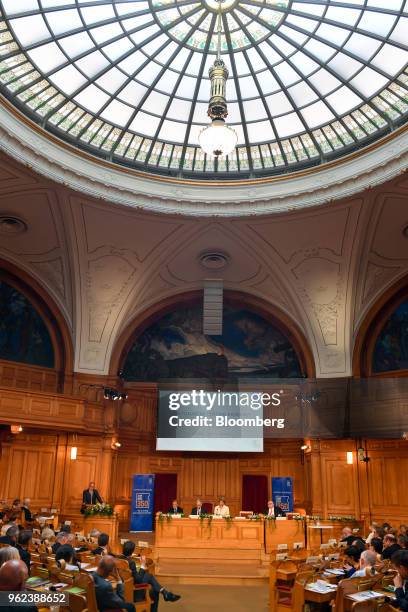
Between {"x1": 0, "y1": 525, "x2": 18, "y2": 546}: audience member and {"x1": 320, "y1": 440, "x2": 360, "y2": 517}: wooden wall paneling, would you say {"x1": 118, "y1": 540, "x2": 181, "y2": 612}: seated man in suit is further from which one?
{"x1": 320, "y1": 440, "x2": 360, "y2": 517}: wooden wall paneling

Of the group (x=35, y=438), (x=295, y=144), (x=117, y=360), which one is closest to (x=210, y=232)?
(x=295, y=144)

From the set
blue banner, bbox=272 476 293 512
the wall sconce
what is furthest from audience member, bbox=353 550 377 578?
blue banner, bbox=272 476 293 512

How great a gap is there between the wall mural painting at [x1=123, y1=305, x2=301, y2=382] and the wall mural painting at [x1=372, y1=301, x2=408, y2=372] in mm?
3115

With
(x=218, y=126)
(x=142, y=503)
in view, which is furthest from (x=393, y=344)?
(x=218, y=126)

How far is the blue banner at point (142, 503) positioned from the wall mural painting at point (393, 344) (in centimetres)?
895

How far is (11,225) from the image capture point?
17.3 meters

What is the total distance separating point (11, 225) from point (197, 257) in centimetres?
641

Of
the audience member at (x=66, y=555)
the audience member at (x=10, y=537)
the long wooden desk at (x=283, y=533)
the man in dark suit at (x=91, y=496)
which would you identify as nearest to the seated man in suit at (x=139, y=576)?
the audience member at (x=66, y=555)

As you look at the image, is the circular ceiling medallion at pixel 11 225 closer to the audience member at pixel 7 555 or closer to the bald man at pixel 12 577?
the audience member at pixel 7 555

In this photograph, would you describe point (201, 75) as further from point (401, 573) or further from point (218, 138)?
point (401, 573)

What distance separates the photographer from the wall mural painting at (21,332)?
18328 millimetres

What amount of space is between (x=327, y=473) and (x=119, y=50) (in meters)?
14.9

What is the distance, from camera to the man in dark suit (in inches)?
675

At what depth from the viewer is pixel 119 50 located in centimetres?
1453
